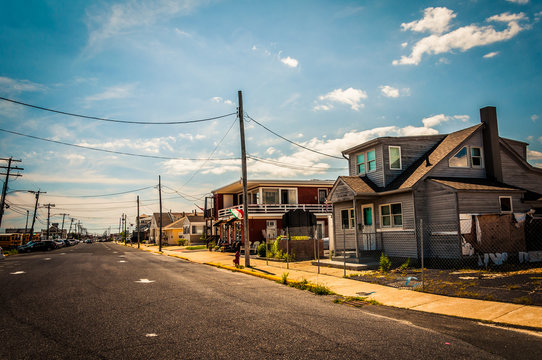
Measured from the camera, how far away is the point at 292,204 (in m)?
38.0

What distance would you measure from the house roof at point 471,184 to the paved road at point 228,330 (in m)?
10.2

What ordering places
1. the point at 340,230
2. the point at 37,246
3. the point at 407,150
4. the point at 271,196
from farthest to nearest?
the point at 37,246 → the point at 271,196 → the point at 340,230 → the point at 407,150

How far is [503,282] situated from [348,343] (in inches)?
319

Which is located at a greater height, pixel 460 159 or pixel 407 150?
pixel 407 150

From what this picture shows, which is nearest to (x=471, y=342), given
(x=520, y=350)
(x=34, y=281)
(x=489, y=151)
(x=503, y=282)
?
(x=520, y=350)

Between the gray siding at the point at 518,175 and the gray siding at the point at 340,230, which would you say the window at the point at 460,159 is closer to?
the gray siding at the point at 518,175

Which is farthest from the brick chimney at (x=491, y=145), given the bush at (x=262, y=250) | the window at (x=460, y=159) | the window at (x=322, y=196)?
the window at (x=322, y=196)

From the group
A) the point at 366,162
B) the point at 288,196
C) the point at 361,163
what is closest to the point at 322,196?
the point at 288,196

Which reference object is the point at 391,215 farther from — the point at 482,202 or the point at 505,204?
the point at 505,204

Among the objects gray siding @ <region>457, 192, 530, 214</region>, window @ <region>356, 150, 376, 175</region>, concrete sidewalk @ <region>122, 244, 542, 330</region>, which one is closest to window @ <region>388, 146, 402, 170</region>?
window @ <region>356, 150, 376, 175</region>

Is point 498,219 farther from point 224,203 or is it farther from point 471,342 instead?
point 224,203

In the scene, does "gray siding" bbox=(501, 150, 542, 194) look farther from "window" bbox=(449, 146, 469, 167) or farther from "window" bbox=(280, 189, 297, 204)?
"window" bbox=(280, 189, 297, 204)

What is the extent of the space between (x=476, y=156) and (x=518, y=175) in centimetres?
353

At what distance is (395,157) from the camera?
21.2 metres
